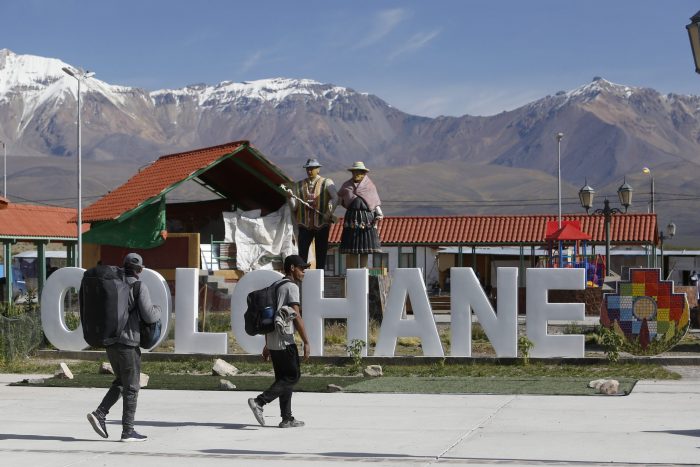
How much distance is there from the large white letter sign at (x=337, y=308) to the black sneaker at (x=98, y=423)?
8.22 meters

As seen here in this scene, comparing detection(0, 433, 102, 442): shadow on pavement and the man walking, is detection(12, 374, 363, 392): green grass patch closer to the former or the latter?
detection(0, 433, 102, 442): shadow on pavement

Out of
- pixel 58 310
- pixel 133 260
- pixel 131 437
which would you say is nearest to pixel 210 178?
pixel 58 310

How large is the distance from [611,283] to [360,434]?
26.6 metres

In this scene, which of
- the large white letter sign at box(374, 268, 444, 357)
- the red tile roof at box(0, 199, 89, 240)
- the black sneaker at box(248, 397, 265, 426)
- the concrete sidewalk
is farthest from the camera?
the red tile roof at box(0, 199, 89, 240)

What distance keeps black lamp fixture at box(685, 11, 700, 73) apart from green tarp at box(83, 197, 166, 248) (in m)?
23.0

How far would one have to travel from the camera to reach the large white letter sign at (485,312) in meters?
20.0

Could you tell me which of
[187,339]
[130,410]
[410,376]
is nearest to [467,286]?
[410,376]

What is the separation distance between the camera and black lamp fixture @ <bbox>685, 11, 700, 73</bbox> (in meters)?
12.7

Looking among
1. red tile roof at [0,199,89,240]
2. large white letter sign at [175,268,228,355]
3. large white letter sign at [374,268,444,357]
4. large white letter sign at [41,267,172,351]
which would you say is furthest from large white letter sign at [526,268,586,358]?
red tile roof at [0,199,89,240]

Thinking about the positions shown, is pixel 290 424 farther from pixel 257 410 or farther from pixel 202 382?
pixel 202 382

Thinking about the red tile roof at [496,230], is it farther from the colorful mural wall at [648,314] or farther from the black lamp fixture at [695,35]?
the black lamp fixture at [695,35]

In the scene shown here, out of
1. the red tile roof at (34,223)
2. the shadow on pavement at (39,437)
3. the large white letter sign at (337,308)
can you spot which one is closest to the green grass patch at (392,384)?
the large white letter sign at (337,308)

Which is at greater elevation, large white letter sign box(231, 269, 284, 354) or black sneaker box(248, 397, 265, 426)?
large white letter sign box(231, 269, 284, 354)

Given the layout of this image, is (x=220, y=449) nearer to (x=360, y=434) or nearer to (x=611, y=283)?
(x=360, y=434)
